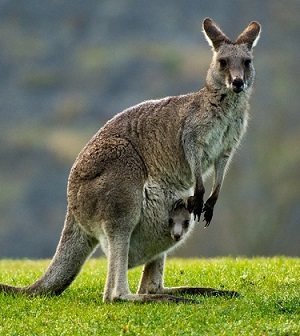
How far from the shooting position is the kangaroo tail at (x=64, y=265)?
8570mm

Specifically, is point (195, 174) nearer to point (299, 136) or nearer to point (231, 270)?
point (231, 270)

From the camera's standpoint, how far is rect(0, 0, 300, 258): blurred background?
57219mm

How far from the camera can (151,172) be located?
867 centimetres

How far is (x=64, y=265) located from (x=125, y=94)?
54.3 metres

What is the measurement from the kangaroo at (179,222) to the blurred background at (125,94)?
42.7 m

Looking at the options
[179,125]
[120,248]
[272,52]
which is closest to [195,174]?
[179,125]

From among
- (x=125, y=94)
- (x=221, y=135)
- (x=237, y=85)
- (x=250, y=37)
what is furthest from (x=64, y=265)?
→ (x=125, y=94)

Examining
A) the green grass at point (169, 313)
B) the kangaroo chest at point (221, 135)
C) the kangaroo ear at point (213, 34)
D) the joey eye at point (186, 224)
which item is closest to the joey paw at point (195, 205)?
the joey eye at point (186, 224)

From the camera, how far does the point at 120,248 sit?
8.13m

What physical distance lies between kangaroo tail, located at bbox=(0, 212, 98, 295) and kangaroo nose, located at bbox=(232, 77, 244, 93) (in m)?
2.09

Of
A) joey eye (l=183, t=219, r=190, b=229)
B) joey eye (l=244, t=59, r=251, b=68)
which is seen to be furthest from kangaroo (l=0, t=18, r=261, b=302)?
joey eye (l=183, t=219, r=190, b=229)

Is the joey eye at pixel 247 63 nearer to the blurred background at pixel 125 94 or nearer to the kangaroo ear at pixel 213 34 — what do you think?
the kangaroo ear at pixel 213 34

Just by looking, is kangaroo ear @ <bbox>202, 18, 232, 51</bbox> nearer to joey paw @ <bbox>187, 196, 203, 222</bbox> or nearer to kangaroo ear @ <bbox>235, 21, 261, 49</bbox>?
kangaroo ear @ <bbox>235, 21, 261, 49</bbox>

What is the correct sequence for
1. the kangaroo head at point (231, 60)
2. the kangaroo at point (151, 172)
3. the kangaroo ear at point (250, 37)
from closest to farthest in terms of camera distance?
1. the kangaroo at point (151, 172)
2. the kangaroo head at point (231, 60)
3. the kangaroo ear at point (250, 37)
